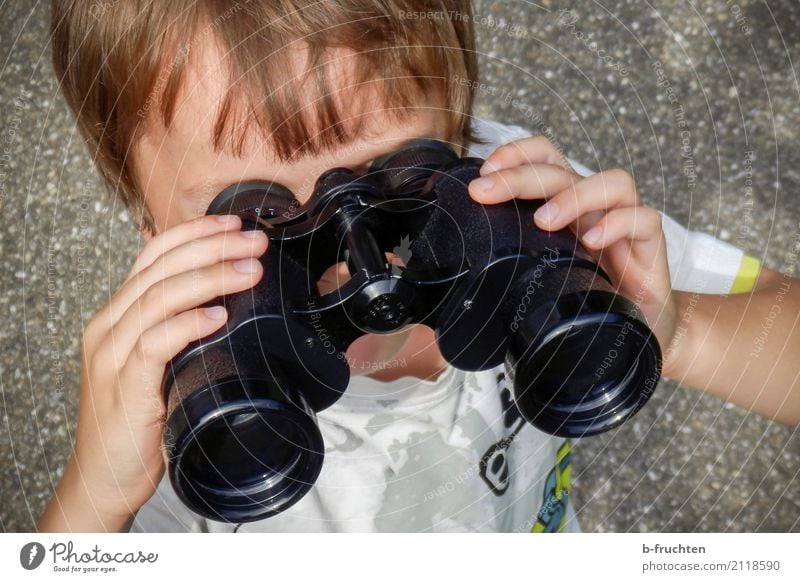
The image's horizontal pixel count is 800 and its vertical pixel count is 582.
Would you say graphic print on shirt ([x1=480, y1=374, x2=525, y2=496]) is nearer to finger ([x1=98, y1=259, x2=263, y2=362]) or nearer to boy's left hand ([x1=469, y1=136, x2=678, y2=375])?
boy's left hand ([x1=469, y1=136, x2=678, y2=375])

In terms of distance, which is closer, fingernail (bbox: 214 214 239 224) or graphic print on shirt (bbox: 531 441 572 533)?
fingernail (bbox: 214 214 239 224)

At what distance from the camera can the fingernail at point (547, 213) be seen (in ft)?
1.55

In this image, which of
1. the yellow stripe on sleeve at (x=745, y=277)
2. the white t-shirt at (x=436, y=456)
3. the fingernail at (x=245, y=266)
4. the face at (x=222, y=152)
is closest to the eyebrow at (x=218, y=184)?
the face at (x=222, y=152)

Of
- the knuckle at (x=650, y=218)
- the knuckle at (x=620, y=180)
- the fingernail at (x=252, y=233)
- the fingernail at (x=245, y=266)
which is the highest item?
the fingernail at (x=252, y=233)

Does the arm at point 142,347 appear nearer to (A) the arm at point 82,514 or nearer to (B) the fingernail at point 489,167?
(A) the arm at point 82,514

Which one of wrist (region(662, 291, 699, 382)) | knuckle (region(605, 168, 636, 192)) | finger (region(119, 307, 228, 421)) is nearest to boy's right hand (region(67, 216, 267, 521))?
finger (region(119, 307, 228, 421))

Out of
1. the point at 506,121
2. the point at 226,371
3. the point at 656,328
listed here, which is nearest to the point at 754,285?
the point at 656,328

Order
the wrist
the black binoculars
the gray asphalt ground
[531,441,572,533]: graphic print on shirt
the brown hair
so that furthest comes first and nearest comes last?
the gray asphalt ground
[531,441,572,533]: graphic print on shirt
the wrist
the brown hair
the black binoculars

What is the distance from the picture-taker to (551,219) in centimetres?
47

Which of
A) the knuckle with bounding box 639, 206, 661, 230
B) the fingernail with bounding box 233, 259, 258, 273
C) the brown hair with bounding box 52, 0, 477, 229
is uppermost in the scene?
the brown hair with bounding box 52, 0, 477, 229

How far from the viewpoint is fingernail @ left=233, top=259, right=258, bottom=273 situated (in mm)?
450

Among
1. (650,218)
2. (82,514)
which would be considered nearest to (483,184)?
(650,218)

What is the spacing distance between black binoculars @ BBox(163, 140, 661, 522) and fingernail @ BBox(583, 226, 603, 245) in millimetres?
35

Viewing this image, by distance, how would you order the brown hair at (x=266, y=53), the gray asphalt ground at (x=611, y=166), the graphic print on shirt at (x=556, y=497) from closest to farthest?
the brown hair at (x=266, y=53)
the graphic print on shirt at (x=556, y=497)
the gray asphalt ground at (x=611, y=166)
